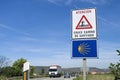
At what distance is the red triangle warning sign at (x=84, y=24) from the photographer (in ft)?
26.0

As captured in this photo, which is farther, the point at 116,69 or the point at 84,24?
the point at 116,69

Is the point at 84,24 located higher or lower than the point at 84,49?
higher

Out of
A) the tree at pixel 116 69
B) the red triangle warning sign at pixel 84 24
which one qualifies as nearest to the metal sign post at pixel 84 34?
the red triangle warning sign at pixel 84 24

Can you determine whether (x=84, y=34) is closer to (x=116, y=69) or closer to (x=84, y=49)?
(x=84, y=49)

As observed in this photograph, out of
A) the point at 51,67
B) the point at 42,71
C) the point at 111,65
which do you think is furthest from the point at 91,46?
the point at 42,71

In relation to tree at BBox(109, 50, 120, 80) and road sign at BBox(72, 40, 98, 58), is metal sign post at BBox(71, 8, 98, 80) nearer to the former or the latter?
road sign at BBox(72, 40, 98, 58)

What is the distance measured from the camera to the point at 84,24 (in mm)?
7969

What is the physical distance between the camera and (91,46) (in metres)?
7.96

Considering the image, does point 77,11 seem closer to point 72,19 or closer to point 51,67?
point 72,19

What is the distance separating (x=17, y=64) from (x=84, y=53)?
103 m

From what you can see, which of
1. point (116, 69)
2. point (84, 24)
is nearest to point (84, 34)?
point (84, 24)

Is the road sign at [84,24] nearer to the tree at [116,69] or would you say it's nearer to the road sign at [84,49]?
the road sign at [84,49]

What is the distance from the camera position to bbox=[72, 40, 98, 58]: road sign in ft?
26.0

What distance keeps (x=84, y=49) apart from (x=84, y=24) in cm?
66
